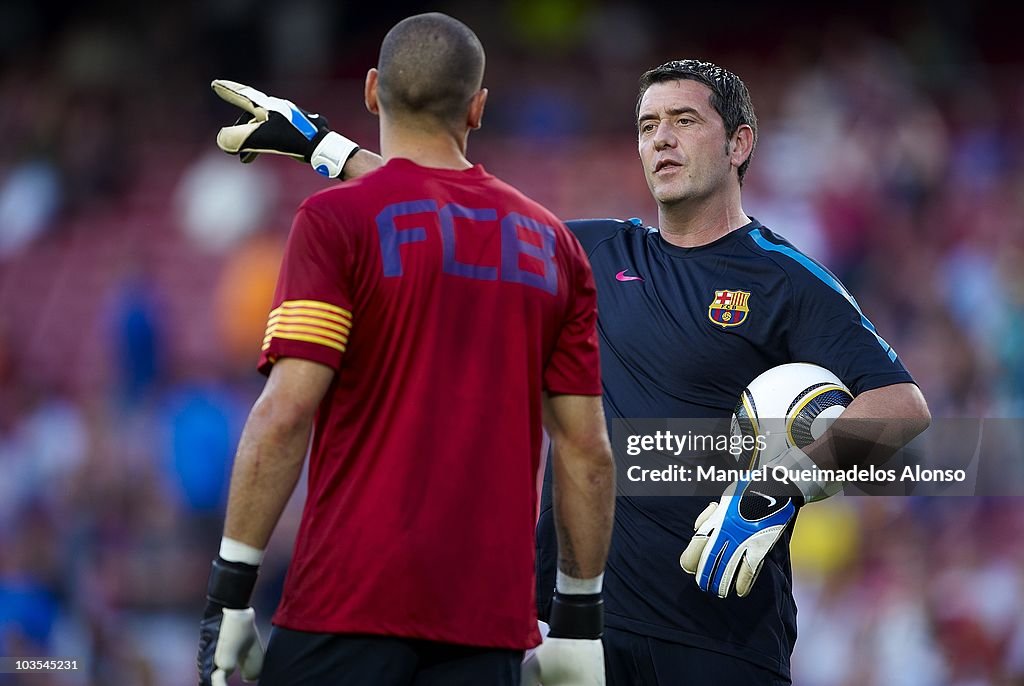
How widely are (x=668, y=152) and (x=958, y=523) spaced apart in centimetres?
520

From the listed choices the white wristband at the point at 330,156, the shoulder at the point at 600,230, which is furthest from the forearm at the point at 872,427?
the white wristband at the point at 330,156

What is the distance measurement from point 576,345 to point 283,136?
124 cm

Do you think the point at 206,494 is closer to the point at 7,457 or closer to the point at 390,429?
the point at 7,457

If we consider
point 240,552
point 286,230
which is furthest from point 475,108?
point 286,230

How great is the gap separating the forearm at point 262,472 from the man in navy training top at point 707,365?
127 centimetres

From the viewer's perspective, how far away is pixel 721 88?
4.80m

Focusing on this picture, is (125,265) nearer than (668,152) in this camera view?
No

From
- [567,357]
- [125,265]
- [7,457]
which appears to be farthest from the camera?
[125,265]

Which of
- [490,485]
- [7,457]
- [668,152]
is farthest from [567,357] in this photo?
[7,457]

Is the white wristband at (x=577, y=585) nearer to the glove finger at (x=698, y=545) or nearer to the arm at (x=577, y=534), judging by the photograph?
the arm at (x=577, y=534)

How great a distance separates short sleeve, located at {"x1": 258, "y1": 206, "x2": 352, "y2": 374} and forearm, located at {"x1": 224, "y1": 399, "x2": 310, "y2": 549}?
0.50 ft

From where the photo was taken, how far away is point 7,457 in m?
10.9

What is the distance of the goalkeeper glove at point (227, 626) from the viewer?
3211 millimetres

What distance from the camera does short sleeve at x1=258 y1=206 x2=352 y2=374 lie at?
315 centimetres
